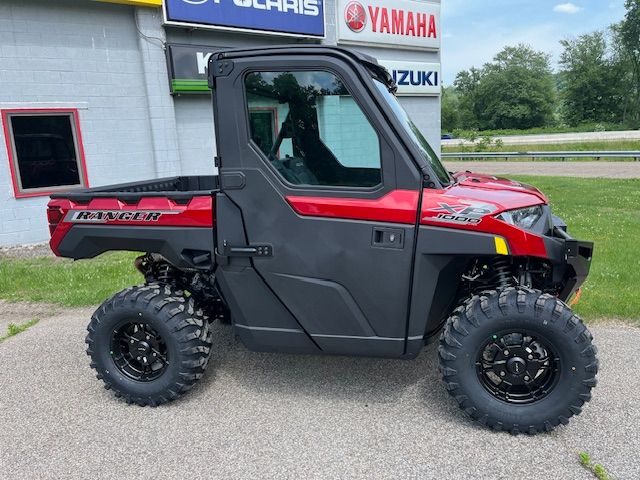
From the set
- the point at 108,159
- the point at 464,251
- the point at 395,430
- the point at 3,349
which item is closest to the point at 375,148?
the point at 464,251

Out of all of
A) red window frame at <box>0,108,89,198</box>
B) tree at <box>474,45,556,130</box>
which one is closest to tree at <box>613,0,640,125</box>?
tree at <box>474,45,556,130</box>

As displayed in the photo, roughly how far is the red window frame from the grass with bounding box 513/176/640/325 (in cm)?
823

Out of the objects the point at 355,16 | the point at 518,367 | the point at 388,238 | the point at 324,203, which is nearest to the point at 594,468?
the point at 518,367

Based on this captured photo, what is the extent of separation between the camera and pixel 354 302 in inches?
122

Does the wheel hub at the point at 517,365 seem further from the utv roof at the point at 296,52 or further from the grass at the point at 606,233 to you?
the grass at the point at 606,233

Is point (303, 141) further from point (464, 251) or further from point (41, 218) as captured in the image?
point (41, 218)

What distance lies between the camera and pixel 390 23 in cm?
1295

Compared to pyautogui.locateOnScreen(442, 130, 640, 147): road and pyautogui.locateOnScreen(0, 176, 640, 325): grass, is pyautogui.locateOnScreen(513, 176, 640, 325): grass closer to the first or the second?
pyautogui.locateOnScreen(0, 176, 640, 325): grass

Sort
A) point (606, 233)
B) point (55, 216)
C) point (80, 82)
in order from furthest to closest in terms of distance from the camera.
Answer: point (80, 82) < point (606, 233) < point (55, 216)

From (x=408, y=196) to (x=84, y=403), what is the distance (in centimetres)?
262

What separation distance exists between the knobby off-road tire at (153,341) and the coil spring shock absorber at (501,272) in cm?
197

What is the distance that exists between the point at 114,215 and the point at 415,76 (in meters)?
11.8

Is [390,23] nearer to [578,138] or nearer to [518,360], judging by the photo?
[518,360]

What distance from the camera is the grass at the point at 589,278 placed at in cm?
509
